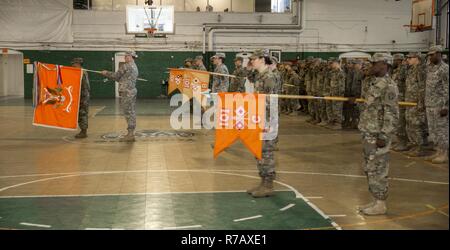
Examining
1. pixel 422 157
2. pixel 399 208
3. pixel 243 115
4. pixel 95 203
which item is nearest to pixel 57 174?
pixel 95 203

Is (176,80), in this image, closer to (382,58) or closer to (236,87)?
(236,87)

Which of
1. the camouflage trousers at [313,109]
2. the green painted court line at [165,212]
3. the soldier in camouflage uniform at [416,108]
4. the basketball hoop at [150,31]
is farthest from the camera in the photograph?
the basketball hoop at [150,31]

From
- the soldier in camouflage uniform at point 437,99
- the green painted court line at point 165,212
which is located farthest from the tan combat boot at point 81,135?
the soldier in camouflage uniform at point 437,99

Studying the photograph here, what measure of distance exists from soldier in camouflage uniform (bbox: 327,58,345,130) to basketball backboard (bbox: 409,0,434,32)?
211 inches

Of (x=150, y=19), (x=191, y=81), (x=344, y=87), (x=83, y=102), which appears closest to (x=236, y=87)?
(x=191, y=81)

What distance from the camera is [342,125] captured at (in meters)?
14.7

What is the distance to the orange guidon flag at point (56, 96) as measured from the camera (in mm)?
11672

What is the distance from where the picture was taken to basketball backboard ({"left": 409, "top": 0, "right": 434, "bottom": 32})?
17.7 metres

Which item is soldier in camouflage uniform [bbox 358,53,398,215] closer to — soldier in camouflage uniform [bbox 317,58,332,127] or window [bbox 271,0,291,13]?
soldier in camouflage uniform [bbox 317,58,332,127]

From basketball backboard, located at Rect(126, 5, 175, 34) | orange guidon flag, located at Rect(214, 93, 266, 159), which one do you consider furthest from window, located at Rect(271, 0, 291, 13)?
orange guidon flag, located at Rect(214, 93, 266, 159)

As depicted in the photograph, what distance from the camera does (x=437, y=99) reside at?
926 centimetres

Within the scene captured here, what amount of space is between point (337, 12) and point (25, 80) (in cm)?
1566

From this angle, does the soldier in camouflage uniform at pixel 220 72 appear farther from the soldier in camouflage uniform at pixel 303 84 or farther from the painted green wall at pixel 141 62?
the painted green wall at pixel 141 62

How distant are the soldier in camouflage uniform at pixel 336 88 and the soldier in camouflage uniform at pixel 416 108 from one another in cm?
400
